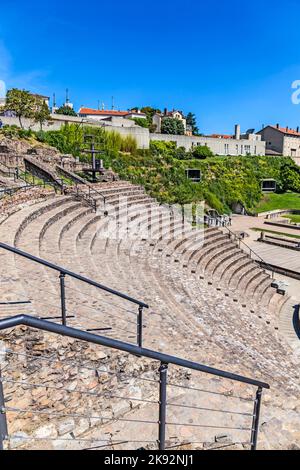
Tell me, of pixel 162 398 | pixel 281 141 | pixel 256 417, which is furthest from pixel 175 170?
pixel 281 141

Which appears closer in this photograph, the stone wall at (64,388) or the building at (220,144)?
the stone wall at (64,388)

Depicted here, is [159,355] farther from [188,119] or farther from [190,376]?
[188,119]

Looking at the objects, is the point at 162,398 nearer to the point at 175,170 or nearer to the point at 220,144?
the point at 175,170

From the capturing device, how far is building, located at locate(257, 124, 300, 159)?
7131 cm

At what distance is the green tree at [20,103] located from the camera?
3275 centimetres

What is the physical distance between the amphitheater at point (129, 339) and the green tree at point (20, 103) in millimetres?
20966

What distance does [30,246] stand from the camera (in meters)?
9.35

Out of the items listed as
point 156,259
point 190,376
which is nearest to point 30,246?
point 156,259

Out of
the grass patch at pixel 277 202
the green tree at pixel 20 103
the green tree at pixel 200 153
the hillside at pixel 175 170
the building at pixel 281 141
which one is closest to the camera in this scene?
the hillside at pixel 175 170

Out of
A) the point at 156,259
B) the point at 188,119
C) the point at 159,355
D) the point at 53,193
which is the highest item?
the point at 188,119

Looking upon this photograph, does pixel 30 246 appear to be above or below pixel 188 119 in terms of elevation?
below

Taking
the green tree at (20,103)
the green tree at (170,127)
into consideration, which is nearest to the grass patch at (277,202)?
the green tree at (20,103)

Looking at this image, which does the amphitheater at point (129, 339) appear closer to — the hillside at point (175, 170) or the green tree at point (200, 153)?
the hillside at point (175, 170)

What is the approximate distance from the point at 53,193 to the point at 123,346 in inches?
594
